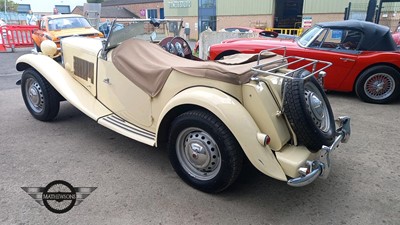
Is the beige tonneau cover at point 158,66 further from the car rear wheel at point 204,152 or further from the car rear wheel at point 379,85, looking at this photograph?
the car rear wheel at point 379,85

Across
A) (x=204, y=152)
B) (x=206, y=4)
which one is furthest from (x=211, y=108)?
(x=206, y=4)

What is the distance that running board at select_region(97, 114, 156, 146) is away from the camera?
3.32m

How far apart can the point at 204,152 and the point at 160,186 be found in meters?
0.64

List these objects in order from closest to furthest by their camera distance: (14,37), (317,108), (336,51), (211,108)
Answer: (211,108)
(317,108)
(336,51)
(14,37)

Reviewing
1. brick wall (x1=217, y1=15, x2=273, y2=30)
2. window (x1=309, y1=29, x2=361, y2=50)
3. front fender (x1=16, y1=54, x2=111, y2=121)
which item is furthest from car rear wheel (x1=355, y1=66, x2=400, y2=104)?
brick wall (x1=217, y1=15, x2=273, y2=30)

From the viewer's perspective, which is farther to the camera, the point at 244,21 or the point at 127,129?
the point at 244,21

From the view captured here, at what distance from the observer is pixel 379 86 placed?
19.9 feet

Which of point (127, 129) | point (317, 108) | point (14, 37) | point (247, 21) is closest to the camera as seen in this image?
point (317, 108)

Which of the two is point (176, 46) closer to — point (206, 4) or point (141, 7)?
point (206, 4)

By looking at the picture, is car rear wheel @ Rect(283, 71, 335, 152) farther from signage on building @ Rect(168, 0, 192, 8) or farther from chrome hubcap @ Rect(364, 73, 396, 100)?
→ signage on building @ Rect(168, 0, 192, 8)

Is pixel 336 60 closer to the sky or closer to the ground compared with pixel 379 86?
closer to the sky

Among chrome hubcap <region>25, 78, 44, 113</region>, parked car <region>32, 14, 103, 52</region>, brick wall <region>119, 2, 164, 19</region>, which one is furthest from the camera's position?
brick wall <region>119, 2, 164, 19</region>

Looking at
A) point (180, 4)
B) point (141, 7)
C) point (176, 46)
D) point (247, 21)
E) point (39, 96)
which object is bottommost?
point (39, 96)

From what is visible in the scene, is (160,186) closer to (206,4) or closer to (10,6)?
(206,4)
